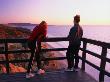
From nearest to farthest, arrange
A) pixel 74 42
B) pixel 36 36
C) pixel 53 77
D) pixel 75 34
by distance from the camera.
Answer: pixel 36 36, pixel 53 77, pixel 75 34, pixel 74 42

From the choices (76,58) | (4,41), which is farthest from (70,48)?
(4,41)

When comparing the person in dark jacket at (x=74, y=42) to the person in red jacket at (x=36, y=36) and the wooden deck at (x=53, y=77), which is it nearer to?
the wooden deck at (x=53, y=77)

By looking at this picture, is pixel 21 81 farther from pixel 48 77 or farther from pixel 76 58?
pixel 76 58

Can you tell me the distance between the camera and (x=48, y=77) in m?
9.69

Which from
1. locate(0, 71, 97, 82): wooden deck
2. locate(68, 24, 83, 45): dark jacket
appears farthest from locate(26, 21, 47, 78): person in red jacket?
locate(68, 24, 83, 45): dark jacket

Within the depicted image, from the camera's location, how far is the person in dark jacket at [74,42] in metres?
10.1

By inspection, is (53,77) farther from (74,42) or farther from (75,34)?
(75,34)

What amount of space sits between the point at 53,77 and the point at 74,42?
1443mm

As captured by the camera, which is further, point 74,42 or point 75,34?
point 74,42

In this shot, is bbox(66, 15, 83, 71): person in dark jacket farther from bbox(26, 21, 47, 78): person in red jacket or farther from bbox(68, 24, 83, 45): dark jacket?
bbox(26, 21, 47, 78): person in red jacket

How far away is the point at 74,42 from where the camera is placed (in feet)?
33.8

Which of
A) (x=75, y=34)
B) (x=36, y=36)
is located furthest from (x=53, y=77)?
(x=75, y=34)

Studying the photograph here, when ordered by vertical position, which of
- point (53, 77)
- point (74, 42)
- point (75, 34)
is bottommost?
point (53, 77)

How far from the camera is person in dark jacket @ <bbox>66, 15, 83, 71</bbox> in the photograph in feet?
33.1
